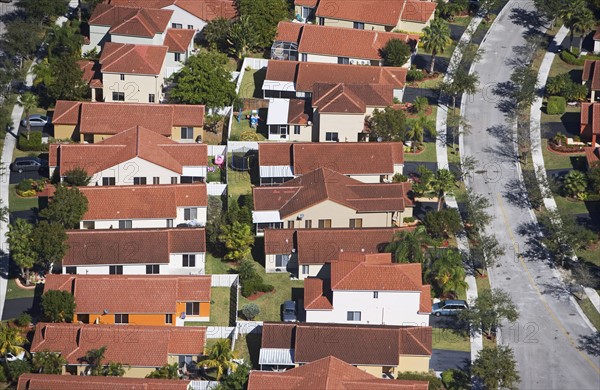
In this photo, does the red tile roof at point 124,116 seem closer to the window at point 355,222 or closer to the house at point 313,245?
the house at point 313,245

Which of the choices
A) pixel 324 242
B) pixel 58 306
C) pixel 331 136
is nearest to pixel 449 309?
pixel 324 242

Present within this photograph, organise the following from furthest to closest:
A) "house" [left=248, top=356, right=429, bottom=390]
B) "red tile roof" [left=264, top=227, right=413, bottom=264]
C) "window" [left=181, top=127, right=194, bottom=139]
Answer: "window" [left=181, top=127, right=194, bottom=139] → "red tile roof" [left=264, top=227, right=413, bottom=264] → "house" [left=248, top=356, right=429, bottom=390]

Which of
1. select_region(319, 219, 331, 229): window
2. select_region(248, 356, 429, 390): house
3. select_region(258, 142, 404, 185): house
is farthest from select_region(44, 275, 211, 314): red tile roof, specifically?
select_region(258, 142, 404, 185): house

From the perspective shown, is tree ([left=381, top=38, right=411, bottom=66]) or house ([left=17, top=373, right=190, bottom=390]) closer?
house ([left=17, top=373, right=190, bottom=390])

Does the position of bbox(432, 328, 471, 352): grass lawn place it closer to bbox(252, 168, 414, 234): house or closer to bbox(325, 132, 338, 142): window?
bbox(252, 168, 414, 234): house

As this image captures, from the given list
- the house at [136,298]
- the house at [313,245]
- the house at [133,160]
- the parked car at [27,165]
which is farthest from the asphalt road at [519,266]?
the parked car at [27,165]

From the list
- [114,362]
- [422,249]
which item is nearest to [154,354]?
[114,362]
